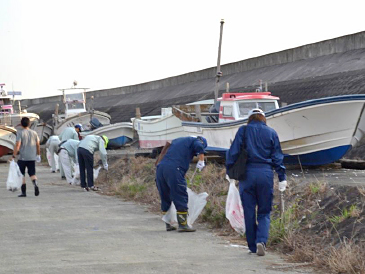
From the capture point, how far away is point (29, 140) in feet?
54.4

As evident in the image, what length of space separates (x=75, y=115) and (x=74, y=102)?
321cm

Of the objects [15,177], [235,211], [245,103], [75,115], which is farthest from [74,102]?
[235,211]

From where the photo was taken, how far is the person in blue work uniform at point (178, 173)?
11.3 meters

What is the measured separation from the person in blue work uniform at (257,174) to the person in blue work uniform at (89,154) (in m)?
9.21

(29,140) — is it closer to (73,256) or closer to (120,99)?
(73,256)

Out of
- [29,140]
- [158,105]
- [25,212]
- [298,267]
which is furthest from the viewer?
[158,105]

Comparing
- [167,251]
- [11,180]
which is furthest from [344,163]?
[167,251]

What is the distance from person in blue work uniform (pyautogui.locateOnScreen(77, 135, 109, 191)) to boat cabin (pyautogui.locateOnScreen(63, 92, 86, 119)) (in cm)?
2658

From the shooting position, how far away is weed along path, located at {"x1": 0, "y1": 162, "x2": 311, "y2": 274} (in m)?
8.24

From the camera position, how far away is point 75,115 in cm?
4228

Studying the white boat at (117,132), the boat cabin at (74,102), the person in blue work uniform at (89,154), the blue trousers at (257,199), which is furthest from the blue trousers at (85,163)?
the boat cabin at (74,102)

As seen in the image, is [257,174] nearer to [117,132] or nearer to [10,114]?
[117,132]

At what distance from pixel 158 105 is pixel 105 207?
38599 mm

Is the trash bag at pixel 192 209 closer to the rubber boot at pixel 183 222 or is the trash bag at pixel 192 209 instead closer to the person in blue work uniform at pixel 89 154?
the rubber boot at pixel 183 222
